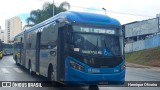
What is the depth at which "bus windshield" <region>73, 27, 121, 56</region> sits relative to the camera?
42.5 ft

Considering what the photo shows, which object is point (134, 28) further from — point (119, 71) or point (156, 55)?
point (119, 71)

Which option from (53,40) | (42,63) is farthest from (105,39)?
(42,63)

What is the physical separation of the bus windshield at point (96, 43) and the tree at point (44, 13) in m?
66.6

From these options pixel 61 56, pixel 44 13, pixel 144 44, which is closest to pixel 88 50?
pixel 61 56

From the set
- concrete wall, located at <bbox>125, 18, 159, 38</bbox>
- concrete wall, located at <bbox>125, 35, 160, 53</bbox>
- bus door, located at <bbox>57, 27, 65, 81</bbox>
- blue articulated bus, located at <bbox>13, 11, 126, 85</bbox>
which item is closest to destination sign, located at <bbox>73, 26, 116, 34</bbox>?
blue articulated bus, located at <bbox>13, 11, 126, 85</bbox>

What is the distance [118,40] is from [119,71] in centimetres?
121

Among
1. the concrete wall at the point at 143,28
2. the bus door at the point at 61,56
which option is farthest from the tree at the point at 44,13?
the bus door at the point at 61,56

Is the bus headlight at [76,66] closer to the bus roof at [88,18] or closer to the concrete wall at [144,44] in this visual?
the bus roof at [88,18]

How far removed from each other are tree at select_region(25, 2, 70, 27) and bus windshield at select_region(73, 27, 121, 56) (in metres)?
66.6

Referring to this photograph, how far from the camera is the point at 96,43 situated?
1311 centimetres

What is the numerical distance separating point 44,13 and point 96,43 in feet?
228

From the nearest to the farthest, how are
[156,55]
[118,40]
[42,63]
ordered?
[118,40]
[42,63]
[156,55]

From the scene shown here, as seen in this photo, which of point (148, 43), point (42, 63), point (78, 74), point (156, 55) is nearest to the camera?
point (78, 74)

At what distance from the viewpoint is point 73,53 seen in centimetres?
1292
